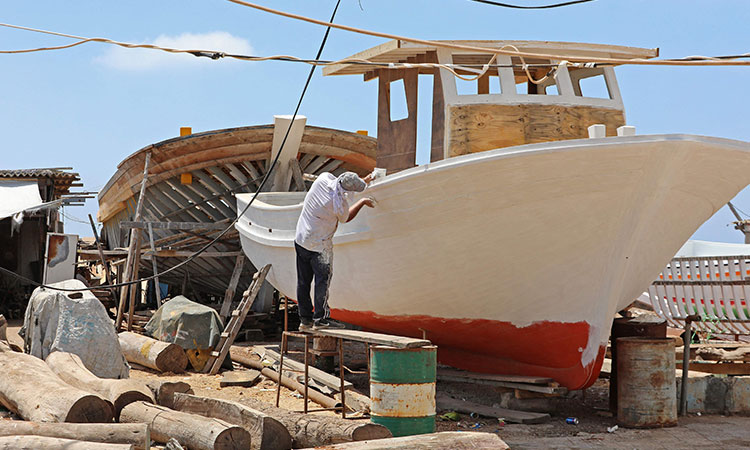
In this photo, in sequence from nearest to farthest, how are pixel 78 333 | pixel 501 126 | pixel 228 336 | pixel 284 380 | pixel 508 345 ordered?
pixel 508 345 → pixel 501 126 → pixel 78 333 → pixel 284 380 → pixel 228 336

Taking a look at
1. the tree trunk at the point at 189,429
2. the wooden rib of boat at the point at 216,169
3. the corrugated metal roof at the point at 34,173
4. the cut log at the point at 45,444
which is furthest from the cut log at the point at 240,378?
the corrugated metal roof at the point at 34,173

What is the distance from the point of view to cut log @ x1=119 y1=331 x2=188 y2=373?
9.68m

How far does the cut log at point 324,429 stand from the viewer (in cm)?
521

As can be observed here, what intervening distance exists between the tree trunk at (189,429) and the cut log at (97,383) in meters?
0.21

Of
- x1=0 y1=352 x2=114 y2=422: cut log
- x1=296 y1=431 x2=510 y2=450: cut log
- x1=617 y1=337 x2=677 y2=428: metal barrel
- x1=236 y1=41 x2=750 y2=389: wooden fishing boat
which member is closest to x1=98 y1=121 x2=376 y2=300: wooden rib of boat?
x1=236 y1=41 x2=750 y2=389: wooden fishing boat

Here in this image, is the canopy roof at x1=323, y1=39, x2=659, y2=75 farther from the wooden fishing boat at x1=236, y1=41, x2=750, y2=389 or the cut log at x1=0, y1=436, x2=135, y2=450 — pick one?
the cut log at x1=0, y1=436, x2=135, y2=450

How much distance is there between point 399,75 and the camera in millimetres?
8977

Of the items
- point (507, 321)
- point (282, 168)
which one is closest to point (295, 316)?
point (282, 168)

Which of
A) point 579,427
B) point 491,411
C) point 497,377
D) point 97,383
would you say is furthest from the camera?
point 497,377

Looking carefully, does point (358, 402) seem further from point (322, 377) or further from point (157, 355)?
point (157, 355)

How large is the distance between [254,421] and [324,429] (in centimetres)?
54

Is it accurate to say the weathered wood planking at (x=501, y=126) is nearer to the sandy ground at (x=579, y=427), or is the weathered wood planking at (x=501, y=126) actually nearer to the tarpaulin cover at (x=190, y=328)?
the sandy ground at (x=579, y=427)

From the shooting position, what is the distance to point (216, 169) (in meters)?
13.4

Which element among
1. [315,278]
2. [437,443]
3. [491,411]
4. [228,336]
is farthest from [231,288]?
[437,443]
